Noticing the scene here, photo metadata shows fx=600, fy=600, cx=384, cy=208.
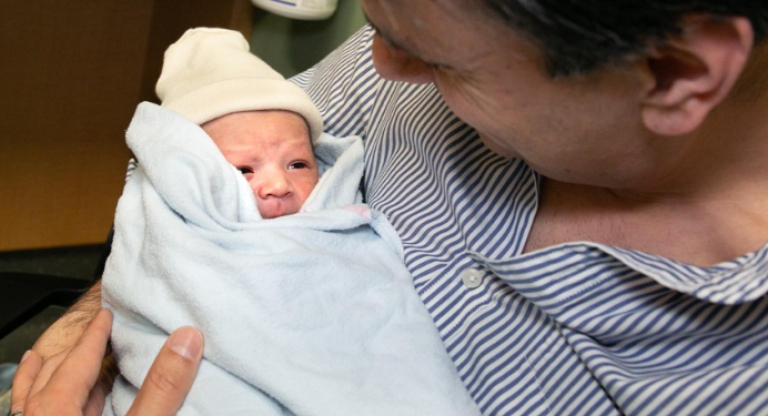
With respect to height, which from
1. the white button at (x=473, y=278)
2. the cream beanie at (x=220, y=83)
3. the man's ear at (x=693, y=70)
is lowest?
the white button at (x=473, y=278)

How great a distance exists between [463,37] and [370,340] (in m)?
0.42

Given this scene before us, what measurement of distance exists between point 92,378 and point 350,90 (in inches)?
27.2

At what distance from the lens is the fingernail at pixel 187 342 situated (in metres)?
0.74

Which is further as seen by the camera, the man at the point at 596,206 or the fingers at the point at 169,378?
the fingers at the point at 169,378

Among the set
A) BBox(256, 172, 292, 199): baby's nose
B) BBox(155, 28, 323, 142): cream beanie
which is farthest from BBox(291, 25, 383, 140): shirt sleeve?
BBox(256, 172, 292, 199): baby's nose

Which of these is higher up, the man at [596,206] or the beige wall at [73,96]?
the man at [596,206]

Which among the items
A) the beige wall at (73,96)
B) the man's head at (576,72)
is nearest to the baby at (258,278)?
the man's head at (576,72)

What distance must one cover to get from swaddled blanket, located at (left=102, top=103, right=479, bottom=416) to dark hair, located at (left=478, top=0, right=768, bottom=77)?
0.43 meters

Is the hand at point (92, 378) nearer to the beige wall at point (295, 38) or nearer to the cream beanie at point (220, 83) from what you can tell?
the cream beanie at point (220, 83)

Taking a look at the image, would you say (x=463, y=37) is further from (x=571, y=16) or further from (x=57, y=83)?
(x=57, y=83)

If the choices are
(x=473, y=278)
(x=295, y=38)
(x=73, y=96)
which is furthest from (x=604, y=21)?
(x=73, y=96)

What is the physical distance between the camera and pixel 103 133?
7.04ft

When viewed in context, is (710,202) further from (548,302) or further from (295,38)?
(295,38)

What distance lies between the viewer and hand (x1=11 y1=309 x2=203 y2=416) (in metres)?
0.73
